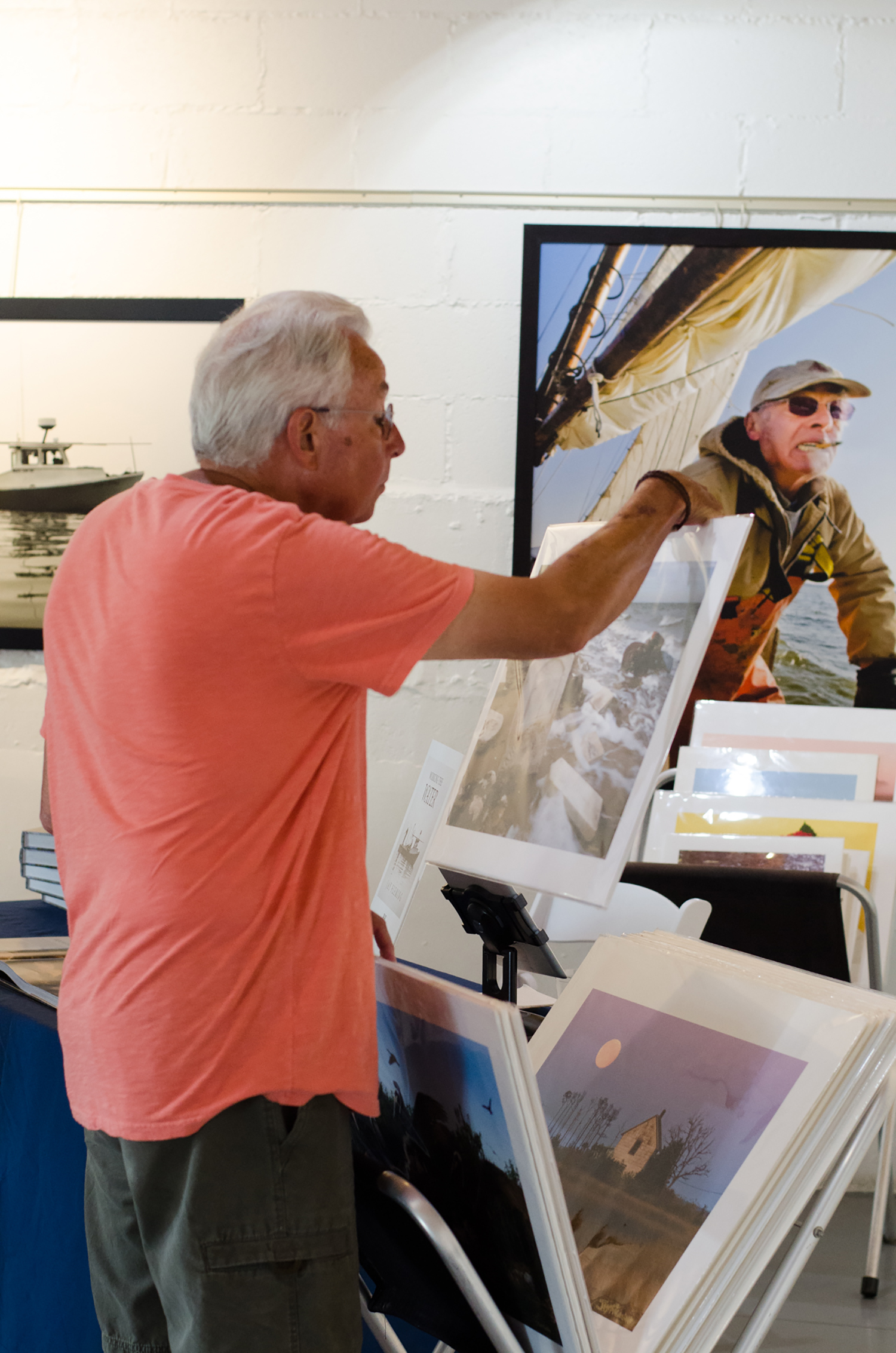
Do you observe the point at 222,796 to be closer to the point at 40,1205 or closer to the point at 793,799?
the point at 40,1205

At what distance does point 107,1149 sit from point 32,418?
6.72 ft

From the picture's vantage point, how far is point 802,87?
7.91ft

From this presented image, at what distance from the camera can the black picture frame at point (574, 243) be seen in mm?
2398

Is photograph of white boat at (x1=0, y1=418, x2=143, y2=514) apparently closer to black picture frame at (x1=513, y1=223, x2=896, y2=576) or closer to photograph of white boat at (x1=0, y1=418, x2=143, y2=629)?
photograph of white boat at (x1=0, y1=418, x2=143, y2=629)

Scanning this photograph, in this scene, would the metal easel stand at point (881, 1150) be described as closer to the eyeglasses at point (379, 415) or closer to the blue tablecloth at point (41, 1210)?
the blue tablecloth at point (41, 1210)

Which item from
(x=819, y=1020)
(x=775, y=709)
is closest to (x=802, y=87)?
(x=775, y=709)

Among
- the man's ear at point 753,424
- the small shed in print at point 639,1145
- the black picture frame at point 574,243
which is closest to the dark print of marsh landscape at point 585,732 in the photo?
the small shed in print at point 639,1145

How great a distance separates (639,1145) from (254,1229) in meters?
0.39

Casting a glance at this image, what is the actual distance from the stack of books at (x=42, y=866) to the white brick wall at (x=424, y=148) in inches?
28.2

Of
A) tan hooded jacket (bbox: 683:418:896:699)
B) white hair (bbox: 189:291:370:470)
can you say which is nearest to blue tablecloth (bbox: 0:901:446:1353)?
white hair (bbox: 189:291:370:470)

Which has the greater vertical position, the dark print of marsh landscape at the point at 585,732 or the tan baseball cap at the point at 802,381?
the tan baseball cap at the point at 802,381

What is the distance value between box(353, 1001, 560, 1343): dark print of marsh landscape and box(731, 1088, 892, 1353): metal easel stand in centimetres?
17

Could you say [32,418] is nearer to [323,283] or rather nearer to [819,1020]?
[323,283]

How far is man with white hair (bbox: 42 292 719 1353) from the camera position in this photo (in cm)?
84
